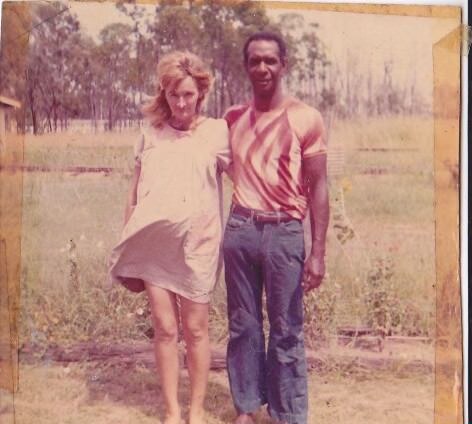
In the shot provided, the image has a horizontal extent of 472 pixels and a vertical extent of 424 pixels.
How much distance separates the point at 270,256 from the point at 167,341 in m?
0.61

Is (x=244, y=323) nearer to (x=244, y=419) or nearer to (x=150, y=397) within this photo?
(x=244, y=419)

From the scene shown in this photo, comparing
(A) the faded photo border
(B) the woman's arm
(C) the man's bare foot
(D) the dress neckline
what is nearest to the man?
(C) the man's bare foot

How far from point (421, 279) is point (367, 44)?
1157 mm

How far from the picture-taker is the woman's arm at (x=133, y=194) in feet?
9.73

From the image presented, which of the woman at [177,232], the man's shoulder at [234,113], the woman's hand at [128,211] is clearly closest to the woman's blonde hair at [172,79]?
the woman at [177,232]

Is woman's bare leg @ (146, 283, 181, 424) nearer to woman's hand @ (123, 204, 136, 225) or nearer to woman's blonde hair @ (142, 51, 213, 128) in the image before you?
woman's hand @ (123, 204, 136, 225)

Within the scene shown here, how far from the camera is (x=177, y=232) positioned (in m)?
2.90

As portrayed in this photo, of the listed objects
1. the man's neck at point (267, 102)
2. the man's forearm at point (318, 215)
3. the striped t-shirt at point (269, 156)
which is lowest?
the man's forearm at point (318, 215)

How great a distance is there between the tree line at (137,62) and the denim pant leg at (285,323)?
68 centimetres

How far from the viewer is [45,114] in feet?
9.95

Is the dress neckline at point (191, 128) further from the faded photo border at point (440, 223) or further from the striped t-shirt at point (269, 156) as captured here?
the faded photo border at point (440, 223)

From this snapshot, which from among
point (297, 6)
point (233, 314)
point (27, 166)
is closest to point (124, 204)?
point (27, 166)

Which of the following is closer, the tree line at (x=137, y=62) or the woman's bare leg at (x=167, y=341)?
the woman's bare leg at (x=167, y=341)

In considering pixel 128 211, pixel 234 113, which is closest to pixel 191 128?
pixel 234 113
